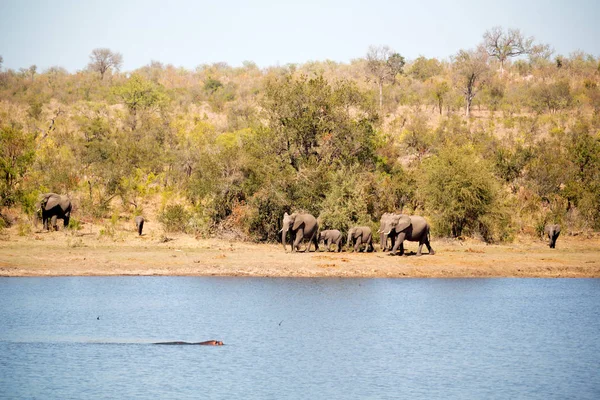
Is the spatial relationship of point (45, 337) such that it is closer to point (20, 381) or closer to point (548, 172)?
point (20, 381)

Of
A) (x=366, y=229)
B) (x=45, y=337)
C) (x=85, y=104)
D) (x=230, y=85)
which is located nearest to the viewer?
(x=45, y=337)

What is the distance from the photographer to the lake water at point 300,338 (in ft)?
62.1

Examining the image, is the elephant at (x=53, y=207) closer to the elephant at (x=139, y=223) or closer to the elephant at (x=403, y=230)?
the elephant at (x=139, y=223)

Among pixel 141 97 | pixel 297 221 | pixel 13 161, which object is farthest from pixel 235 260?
pixel 141 97

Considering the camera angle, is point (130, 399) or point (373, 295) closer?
point (130, 399)

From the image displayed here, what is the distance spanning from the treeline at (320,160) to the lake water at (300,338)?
852 cm

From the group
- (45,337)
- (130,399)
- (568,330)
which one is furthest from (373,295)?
(130,399)

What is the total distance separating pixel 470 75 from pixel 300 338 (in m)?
60.3

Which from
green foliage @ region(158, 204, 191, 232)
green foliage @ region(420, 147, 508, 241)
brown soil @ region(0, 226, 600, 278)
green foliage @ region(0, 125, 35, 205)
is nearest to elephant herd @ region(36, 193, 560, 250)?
brown soil @ region(0, 226, 600, 278)

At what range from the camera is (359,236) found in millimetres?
39375

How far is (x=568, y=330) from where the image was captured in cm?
2591

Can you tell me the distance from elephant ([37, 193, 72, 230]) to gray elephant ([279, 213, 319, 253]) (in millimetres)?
10973

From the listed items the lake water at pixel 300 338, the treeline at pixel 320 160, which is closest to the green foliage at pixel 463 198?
the treeline at pixel 320 160

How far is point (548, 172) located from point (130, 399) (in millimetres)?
40212
